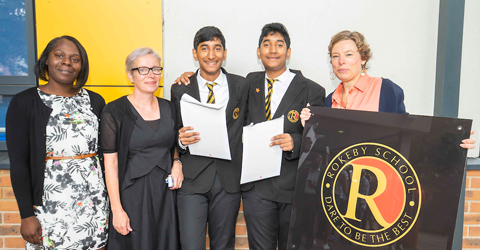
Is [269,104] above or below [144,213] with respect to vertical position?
above

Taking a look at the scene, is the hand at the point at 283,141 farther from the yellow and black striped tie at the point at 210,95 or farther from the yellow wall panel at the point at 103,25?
the yellow wall panel at the point at 103,25

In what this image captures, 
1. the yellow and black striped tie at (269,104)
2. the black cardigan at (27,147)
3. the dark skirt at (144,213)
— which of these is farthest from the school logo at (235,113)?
the black cardigan at (27,147)

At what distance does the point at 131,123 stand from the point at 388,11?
2.68 m

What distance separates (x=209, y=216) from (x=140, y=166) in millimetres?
660

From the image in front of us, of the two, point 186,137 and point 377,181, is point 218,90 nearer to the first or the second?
point 186,137

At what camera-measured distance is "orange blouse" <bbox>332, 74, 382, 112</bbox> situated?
1.90 meters

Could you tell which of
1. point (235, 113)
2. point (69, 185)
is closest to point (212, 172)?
point (235, 113)

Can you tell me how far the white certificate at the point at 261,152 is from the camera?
194 cm

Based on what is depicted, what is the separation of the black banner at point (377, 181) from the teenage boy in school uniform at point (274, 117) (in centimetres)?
25

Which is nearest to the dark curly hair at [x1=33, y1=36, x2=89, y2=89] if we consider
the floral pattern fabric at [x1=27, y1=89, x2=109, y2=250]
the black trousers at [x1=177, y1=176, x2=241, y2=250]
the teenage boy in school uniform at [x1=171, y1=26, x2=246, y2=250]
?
the floral pattern fabric at [x1=27, y1=89, x2=109, y2=250]

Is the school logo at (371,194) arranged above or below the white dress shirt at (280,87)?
below

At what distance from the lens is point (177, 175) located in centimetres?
206

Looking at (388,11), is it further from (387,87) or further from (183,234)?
(183,234)

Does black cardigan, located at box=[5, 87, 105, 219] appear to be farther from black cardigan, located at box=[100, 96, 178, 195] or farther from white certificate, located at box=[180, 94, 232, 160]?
white certificate, located at box=[180, 94, 232, 160]
